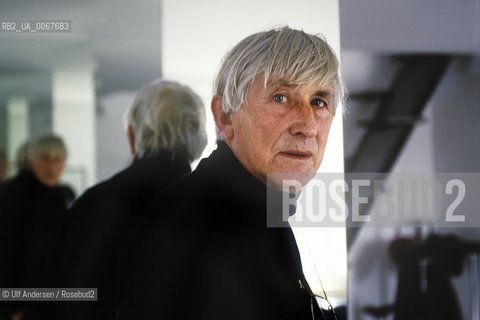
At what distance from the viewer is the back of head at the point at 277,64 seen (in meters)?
2.44

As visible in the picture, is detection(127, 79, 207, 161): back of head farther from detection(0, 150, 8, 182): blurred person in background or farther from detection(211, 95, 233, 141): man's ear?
detection(0, 150, 8, 182): blurred person in background

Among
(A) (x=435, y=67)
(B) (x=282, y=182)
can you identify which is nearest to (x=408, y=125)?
(A) (x=435, y=67)

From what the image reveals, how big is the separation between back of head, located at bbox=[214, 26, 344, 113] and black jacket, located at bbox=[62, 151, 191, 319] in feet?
1.27

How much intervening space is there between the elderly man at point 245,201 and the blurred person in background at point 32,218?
0.87ft

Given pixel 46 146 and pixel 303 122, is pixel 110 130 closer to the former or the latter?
pixel 46 146

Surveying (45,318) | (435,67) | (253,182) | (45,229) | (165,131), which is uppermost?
(435,67)

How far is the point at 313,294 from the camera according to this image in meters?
2.45

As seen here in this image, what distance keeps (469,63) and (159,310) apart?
1310mm

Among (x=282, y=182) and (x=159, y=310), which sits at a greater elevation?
(x=282, y=182)

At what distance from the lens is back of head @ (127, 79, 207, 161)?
2.43 meters

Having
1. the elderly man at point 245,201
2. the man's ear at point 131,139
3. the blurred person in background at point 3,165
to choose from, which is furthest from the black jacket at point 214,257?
the blurred person in background at point 3,165

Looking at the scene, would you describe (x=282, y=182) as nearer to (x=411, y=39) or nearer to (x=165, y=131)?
(x=165, y=131)

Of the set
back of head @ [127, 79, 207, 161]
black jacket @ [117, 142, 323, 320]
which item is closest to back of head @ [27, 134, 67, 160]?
back of head @ [127, 79, 207, 161]

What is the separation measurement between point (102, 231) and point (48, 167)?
0.88 feet
